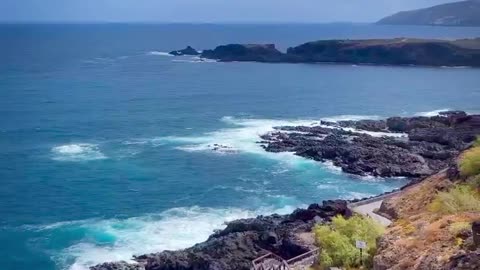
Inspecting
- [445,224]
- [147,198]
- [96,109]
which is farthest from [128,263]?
[96,109]

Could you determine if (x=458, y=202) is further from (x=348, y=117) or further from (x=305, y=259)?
(x=348, y=117)

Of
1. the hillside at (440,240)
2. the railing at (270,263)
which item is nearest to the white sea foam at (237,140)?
the railing at (270,263)

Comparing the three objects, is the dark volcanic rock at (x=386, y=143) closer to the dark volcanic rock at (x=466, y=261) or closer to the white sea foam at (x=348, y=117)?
the white sea foam at (x=348, y=117)

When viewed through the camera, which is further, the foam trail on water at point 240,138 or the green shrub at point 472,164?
the foam trail on water at point 240,138

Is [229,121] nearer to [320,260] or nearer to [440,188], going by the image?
[440,188]

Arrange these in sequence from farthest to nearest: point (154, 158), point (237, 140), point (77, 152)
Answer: point (237, 140) < point (77, 152) < point (154, 158)

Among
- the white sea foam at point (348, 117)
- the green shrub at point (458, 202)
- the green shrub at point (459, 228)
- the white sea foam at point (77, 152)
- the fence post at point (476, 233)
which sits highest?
the fence post at point (476, 233)

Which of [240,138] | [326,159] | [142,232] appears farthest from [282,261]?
[240,138]
